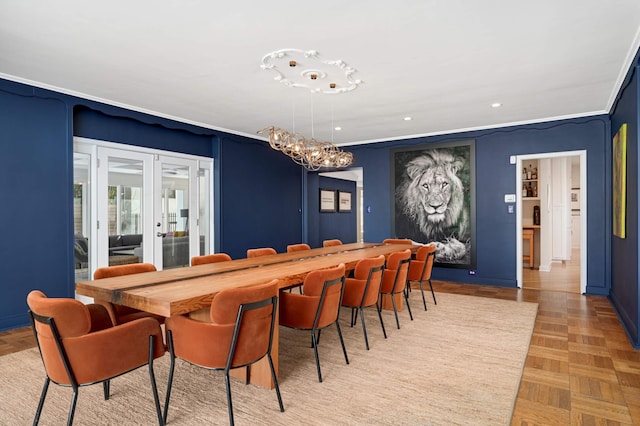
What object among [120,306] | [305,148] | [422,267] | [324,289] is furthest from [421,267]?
[120,306]

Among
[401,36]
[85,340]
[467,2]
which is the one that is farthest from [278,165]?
[85,340]

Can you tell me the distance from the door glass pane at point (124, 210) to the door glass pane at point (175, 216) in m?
0.39

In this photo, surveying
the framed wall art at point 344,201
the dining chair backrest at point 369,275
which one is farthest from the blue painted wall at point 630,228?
the framed wall art at point 344,201

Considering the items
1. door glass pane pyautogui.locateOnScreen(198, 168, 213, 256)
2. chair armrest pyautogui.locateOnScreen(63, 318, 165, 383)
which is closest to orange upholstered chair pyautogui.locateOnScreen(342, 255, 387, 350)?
chair armrest pyautogui.locateOnScreen(63, 318, 165, 383)

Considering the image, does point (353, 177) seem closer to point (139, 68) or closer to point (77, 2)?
point (139, 68)

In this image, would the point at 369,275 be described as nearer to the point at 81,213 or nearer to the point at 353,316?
the point at 353,316

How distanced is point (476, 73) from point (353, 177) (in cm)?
696

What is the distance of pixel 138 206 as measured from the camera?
17.3 feet

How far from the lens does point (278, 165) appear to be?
750cm

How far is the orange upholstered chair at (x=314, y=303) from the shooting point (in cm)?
265

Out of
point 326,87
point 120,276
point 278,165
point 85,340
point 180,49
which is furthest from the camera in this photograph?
point 278,165

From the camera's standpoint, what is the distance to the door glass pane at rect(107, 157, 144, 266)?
4.97 m

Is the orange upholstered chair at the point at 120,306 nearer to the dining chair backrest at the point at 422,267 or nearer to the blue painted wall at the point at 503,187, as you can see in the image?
the dining chair backrest at the point at 422,267

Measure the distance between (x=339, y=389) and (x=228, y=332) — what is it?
96 centimetres
